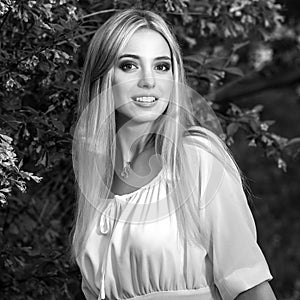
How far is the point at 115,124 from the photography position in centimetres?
287

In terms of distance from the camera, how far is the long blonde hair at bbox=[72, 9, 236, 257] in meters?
2.79

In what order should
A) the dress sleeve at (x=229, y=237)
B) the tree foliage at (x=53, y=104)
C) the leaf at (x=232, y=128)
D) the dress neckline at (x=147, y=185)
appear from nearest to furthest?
the dress sleeve at (x=229, y=237), the dress neckline at (x=147, y=185), the tree foliage at (x=53, y=104), the leaf at (x=232, y=128)

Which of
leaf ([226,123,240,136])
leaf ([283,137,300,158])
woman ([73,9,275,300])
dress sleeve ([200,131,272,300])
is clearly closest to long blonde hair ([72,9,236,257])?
woman ([73,9,275,300])

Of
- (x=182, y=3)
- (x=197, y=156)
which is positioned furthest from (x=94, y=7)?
(x=197, y=156)

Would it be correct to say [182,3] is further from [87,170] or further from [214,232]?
[214,232]

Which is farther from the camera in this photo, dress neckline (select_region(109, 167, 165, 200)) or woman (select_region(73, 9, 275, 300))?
dress neckline (select_region(109, 167, 165, 200))

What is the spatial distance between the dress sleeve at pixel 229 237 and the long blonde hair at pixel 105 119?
0.13 m

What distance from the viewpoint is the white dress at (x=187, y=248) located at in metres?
2.60

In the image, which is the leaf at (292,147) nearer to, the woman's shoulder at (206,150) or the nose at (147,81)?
the woman's shoulder at (206,150)

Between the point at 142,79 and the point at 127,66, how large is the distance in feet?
0.22

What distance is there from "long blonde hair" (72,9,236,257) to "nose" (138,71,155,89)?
93 millimetres

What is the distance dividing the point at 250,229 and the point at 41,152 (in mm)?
933

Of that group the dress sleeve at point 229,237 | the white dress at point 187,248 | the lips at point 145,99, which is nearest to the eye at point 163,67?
the lips at point 145,99

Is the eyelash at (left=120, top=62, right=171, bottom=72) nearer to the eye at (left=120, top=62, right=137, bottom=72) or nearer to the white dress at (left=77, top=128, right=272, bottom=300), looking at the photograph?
the eye at (left=120, top=62, right=137, bottom=72)
